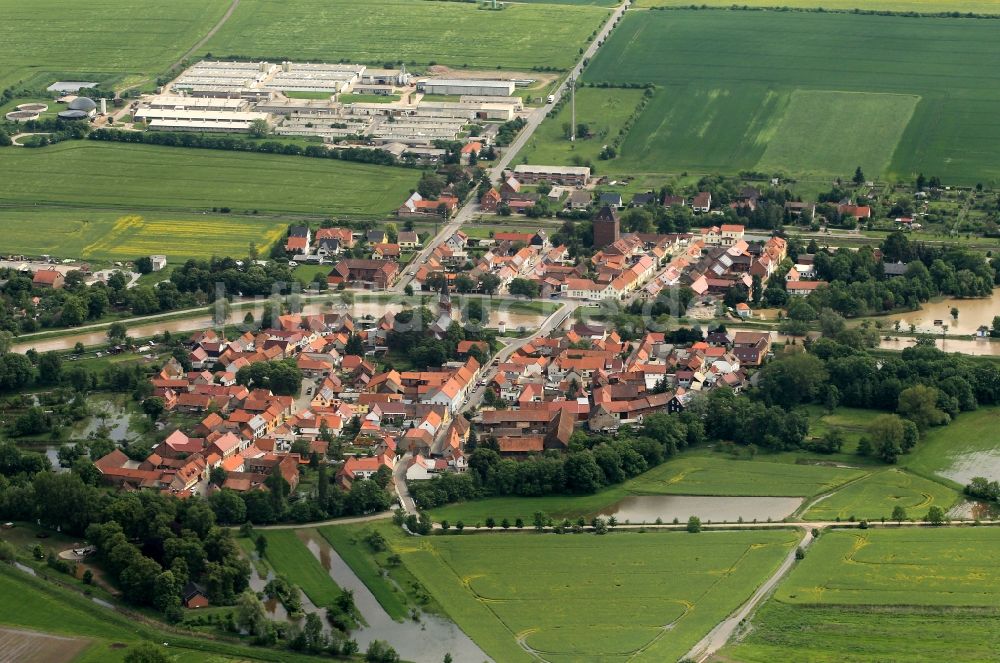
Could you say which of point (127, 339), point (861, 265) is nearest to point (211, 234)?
point (127, 339)

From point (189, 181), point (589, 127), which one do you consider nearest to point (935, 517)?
point (589, 127)

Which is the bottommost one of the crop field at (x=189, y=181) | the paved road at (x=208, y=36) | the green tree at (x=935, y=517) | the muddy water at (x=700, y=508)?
the muddy water at (x=700, y=508)

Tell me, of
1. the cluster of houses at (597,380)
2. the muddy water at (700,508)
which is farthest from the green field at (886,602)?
the cluster of houses at (597,380)

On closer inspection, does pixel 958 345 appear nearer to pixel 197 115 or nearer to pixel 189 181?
pixel 189 181

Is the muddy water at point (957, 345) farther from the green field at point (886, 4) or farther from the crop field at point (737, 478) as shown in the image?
the green field at point (886, 4)

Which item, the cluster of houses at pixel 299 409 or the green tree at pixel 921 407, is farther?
the green tree at pixel 921 407

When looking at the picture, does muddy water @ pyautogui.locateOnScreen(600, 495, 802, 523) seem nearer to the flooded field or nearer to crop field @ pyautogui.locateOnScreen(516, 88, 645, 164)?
the flooded field

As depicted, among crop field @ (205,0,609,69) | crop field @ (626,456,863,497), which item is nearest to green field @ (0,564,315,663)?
crop field @ (626,456,863,497)
